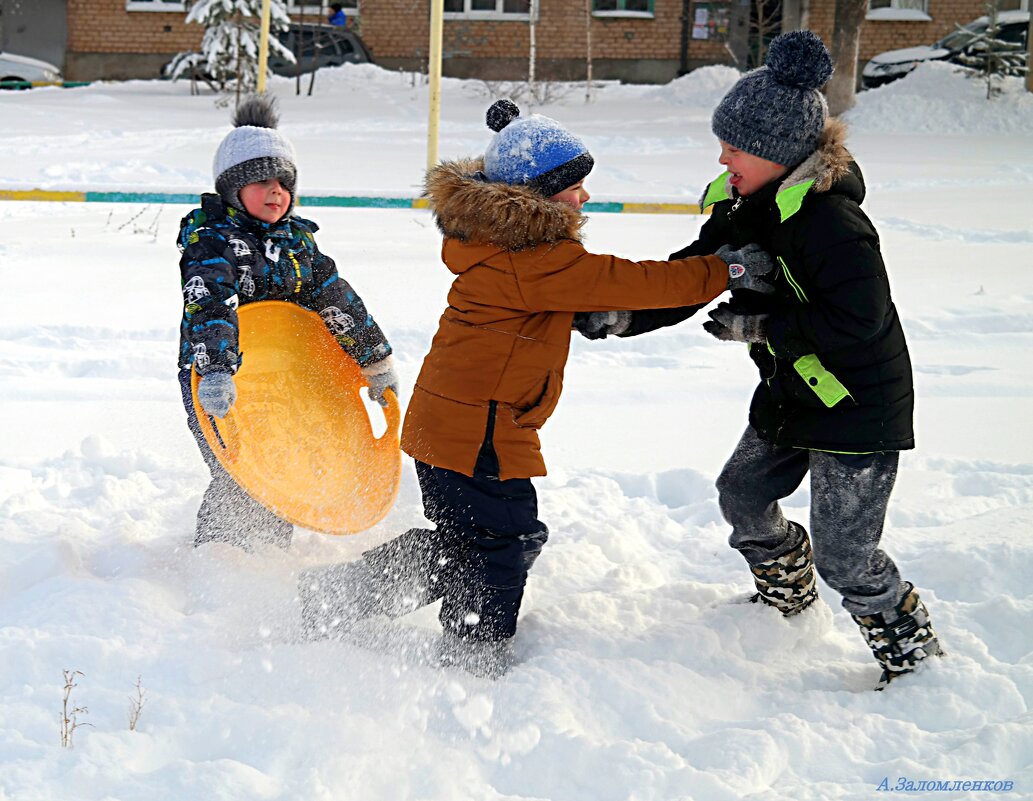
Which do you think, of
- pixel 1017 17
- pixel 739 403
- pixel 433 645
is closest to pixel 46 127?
pixel 739 403

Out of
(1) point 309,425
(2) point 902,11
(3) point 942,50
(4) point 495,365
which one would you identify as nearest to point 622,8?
(2) point 902,11

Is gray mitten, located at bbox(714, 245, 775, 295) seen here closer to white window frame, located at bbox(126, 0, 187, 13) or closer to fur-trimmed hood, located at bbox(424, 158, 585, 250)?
fur-trimmed hood, located at bbox(424, 158, 585, 250)

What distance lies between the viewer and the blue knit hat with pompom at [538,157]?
275cm

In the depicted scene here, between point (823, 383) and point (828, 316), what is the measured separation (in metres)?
0.18

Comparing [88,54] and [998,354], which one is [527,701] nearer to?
[998,354]

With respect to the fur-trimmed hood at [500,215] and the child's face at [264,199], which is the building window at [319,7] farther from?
the fur-trimmed hood at [500,215]

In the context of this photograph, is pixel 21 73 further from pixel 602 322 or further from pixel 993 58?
pixel 602 322

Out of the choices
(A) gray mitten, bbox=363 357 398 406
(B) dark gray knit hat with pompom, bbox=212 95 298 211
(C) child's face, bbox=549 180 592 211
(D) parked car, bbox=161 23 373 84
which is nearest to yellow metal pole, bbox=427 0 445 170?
(A) gray mitten, bbox=363 357 398 406

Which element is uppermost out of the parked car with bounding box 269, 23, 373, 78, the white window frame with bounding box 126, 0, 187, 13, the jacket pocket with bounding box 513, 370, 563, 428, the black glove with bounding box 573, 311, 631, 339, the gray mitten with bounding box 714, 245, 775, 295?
the white window frame with bounding box 126, 0, 187, 13

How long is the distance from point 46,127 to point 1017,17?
16236 mm

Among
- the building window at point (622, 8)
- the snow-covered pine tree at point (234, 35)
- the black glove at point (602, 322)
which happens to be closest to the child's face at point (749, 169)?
the black glove at point (602, 322)

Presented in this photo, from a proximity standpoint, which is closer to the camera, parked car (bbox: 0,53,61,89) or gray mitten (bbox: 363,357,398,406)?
A: gray mitten (bbox: 363,357,398,406)

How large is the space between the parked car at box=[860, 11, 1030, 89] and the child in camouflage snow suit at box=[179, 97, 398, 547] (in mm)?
18709

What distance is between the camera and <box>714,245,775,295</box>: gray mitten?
2734mm
